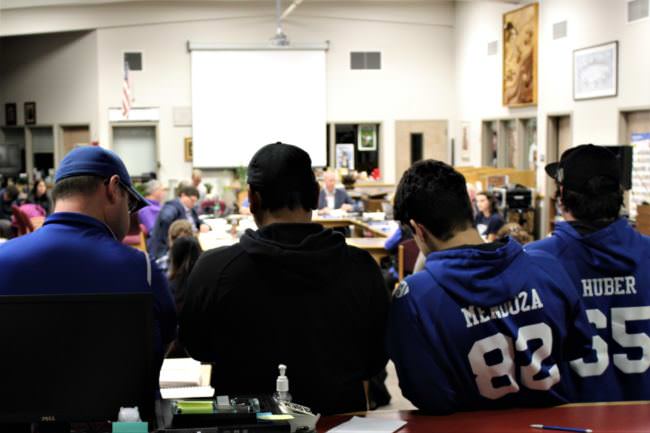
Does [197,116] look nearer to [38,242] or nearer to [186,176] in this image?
[186,176]

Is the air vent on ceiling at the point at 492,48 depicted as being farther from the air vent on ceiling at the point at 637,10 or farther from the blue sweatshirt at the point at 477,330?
the blue sweatshirt at the point at 477,330

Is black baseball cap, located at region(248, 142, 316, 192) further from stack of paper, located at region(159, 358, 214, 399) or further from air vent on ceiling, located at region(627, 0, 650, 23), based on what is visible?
air vent on ceiling, located at region(627, 0, 650, 23)

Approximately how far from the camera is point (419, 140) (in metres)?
20.9

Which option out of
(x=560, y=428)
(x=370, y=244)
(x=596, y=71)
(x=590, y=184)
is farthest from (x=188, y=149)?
(x=560, y=428)

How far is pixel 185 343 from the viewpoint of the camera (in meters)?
2.52

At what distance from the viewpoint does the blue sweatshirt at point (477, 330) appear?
2.41m

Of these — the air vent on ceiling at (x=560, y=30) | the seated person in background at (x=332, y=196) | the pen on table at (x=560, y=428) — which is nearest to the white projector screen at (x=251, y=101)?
the seated person in background at (x=332, y=196)

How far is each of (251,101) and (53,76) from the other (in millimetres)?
4440

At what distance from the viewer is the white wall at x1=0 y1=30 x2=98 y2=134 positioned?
2012 centimetres

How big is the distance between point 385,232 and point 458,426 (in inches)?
359

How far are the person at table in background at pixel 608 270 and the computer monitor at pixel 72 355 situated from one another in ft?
4.51

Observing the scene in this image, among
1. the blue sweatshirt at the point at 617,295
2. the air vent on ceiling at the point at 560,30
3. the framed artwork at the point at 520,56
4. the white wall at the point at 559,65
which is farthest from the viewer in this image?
the framed artwork at the point at 520,56

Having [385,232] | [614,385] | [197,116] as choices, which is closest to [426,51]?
[197,116]

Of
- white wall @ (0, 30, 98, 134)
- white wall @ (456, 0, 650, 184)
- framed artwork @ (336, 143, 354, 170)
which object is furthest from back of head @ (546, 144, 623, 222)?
white wall @ (0, 30, 98, 134)
